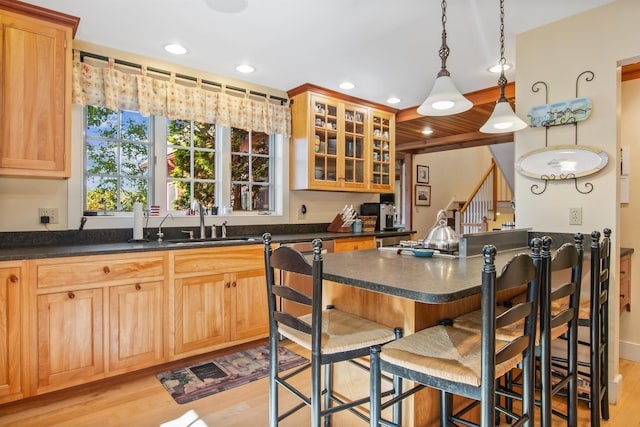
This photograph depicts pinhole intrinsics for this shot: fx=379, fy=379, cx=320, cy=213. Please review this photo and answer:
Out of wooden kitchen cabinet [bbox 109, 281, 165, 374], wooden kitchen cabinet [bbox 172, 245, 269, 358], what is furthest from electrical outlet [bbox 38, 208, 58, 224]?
wooden kitchen cabinet [bbox 172, 245, 269, 358]

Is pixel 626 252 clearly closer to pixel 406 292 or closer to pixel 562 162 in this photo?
pixel 562 162

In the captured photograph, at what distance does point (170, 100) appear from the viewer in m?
3.22

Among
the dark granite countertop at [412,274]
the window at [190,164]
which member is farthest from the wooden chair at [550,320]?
the window at [190,164]

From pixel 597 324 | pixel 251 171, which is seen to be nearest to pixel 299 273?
pixel 597 324

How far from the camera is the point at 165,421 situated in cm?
207

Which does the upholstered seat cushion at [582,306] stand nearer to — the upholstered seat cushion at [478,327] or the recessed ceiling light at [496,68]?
the upholstered seat cushion at [478,327]

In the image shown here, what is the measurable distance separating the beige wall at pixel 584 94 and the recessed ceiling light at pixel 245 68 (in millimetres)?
2165

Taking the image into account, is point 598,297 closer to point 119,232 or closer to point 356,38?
point 356,38

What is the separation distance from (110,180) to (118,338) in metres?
1.35

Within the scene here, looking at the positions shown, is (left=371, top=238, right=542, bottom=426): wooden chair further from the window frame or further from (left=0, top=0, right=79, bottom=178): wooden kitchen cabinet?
the window frame

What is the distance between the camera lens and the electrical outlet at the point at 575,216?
8.04 feet

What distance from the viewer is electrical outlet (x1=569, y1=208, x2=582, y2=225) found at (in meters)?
2.45

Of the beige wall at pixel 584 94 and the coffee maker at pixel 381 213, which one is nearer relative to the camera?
the beige wall at pixel 584 94

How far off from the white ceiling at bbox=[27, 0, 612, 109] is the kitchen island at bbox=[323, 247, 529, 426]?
5.19ft
